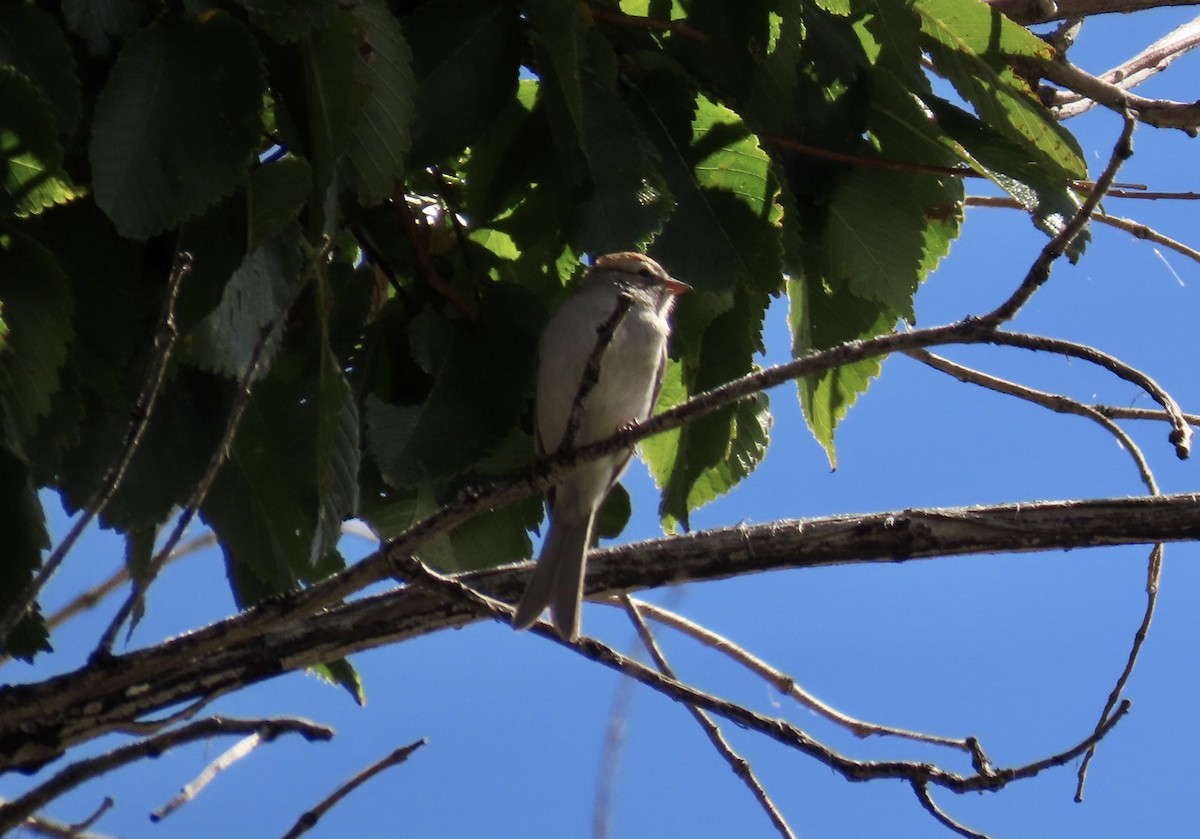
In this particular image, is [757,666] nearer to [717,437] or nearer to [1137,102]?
[717,437]

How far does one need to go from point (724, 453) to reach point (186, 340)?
1140mm

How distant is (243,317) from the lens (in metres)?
2.18

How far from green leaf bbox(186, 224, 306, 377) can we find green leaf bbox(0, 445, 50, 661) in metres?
0.36

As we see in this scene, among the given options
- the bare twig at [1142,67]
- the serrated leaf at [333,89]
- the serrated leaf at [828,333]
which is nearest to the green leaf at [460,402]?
the serrated leaf at [333,89]

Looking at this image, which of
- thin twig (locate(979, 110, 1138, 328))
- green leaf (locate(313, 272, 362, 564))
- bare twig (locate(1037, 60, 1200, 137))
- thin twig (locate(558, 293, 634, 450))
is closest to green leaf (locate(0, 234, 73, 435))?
green leaf (locate(313, 272, 362, 564))

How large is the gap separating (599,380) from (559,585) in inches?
26.6

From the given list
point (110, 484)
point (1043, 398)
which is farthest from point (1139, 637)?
point (110, 484)

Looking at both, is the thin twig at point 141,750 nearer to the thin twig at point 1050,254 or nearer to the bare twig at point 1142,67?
the thin twig at point 1050,254

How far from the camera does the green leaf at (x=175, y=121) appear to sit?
203 cm

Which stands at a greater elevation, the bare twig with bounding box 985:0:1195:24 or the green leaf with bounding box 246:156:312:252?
the bare twig with bounding box 985:0:1195:24

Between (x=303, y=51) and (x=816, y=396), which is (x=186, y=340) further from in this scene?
(x=816, y=396)

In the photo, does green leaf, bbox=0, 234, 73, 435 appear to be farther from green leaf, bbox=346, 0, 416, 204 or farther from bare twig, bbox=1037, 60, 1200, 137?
bare twig, bbox=1037, 60, 1200, 137

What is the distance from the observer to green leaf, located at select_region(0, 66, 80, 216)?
76.5 inches

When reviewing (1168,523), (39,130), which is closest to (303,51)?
(39,130)
